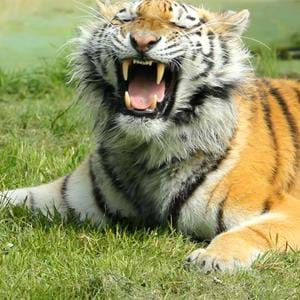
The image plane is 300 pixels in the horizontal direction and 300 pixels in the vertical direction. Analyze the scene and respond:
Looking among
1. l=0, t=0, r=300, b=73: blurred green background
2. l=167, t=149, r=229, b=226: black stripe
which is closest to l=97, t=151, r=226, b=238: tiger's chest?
l=167, t=149, r=229, b=226: black stripe

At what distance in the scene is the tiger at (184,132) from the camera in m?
4.23

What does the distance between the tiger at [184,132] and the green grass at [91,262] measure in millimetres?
124

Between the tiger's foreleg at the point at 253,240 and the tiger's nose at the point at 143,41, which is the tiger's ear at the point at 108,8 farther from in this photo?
the tiger's foreleg at the point at 253,240

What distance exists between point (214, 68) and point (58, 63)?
142 inches

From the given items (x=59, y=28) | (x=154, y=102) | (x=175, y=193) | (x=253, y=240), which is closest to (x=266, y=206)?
(x=253, y=240)

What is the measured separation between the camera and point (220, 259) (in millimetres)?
3975

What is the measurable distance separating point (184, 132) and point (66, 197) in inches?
27.2

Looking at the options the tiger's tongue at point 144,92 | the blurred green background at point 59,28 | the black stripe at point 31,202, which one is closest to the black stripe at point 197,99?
the tiger's tongue at point 144,92

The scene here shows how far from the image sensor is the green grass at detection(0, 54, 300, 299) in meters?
3.65

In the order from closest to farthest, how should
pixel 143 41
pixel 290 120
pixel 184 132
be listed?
pixel 143 41
pixel 184 132
pixel 290 120

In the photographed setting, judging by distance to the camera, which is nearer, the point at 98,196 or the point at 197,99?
the point at 197,99

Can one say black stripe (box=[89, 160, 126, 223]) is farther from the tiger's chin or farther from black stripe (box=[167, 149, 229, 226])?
the tiger's chin

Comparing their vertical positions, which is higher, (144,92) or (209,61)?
(209,61)

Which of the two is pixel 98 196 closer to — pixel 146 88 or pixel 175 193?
pixel 175 193
